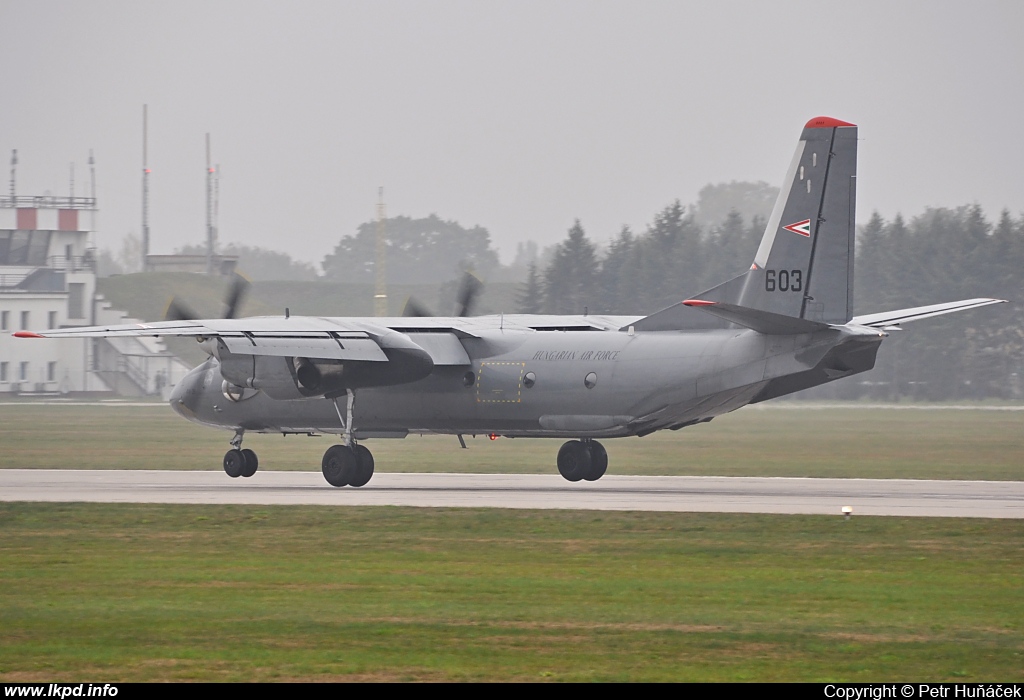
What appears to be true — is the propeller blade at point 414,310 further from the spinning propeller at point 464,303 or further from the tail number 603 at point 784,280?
the tail number 603 at point 784,280

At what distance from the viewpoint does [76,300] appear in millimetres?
95875

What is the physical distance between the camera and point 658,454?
41.3 m

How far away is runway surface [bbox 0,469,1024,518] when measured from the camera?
24.9m

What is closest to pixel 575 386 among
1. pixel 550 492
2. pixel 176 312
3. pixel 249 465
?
pixel 550 492

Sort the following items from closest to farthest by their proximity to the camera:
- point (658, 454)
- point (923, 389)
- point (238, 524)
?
point (238, 524)
point (658, 454)
point (923, 389)

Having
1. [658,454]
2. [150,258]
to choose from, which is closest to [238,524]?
[658,454]

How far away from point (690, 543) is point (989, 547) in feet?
13.9

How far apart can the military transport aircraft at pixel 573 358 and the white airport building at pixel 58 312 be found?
5809 centimetres

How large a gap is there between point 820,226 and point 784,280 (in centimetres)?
123

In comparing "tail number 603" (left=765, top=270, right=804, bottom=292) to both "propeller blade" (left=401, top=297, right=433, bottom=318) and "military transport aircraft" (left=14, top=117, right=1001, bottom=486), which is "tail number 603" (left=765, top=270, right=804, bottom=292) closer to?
"military transport aircraft" (left=14, top=117, right=1001, bottom=486)

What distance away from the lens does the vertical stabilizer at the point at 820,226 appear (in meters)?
25.9

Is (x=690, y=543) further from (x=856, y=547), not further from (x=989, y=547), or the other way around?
(x=989, y=547)

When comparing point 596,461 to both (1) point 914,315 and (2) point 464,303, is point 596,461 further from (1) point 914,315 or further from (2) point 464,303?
(1) point 914,315

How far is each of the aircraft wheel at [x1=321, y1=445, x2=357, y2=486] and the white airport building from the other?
194 ft
